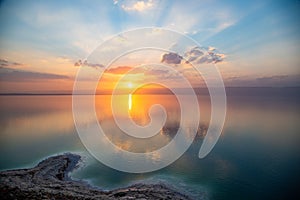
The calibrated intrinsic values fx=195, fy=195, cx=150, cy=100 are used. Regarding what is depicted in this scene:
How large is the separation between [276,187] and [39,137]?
29487 millimetres

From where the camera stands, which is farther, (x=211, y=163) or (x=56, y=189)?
(x=211, y=163)

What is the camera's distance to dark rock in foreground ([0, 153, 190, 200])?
10.8 metres

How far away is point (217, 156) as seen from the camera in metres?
20.3

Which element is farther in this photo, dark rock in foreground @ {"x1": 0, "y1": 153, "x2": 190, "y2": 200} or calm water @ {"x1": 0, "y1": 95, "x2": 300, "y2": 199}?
calm water @ {"x1": 0, "y1": 95, "x2": 300, "y2": 199}

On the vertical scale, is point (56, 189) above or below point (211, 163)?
below

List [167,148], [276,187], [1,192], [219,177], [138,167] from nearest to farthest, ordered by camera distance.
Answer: [1,192], [276,187], [219,177], [138,167], [167,148]

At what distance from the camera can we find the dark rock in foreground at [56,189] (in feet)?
35.4

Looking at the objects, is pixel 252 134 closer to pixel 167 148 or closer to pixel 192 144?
pixel 192 144

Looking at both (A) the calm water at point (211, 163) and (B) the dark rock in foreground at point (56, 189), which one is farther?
(A) the calm water at point (211, 163)

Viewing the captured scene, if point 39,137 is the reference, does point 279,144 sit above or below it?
above

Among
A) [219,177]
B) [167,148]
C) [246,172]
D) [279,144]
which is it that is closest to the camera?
[219,177]

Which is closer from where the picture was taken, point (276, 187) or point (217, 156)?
point (276, 187)

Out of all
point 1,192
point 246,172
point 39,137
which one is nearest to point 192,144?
point 246,172

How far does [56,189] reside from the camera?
1174cm
